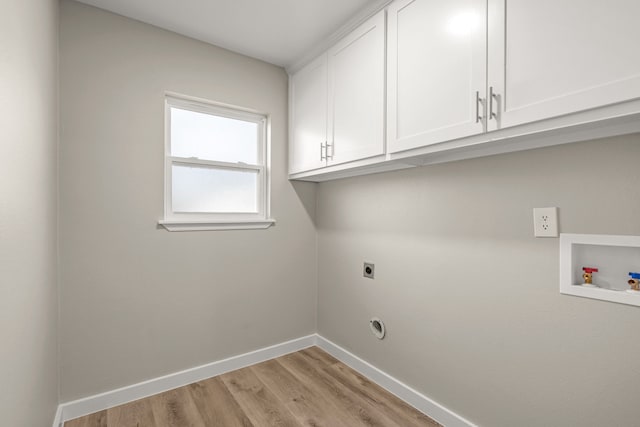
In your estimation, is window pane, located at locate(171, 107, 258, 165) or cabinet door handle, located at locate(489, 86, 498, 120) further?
window pane, located at locate(171, 107, 258, 165)

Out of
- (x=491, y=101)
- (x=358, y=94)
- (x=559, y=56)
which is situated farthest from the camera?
(x=358, y=94)

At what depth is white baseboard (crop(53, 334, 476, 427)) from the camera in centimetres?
176

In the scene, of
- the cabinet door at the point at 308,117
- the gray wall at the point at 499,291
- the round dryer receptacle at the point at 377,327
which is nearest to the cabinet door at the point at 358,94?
the cabinet door at the point at 308,117

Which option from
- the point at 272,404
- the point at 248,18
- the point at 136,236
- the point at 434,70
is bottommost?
the point at 272,404

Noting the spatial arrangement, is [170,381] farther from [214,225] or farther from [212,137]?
[212,137]

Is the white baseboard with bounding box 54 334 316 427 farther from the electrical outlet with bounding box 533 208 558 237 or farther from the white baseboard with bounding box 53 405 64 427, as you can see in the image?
the electrical outlet with bounding box 533 208 558 237

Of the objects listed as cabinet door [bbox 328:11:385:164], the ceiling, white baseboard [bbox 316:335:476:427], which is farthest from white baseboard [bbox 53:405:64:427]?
the ceiling

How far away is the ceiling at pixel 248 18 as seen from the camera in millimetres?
1794

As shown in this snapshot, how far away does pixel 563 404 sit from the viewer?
4.30ft

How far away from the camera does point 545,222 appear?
1351 mm

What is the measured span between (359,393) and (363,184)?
1424 millimetres

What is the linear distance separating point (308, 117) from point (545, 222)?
5.44 feet

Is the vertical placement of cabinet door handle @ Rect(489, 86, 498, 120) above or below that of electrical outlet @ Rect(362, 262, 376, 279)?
above

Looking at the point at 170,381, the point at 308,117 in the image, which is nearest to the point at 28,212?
the point at 170,381
